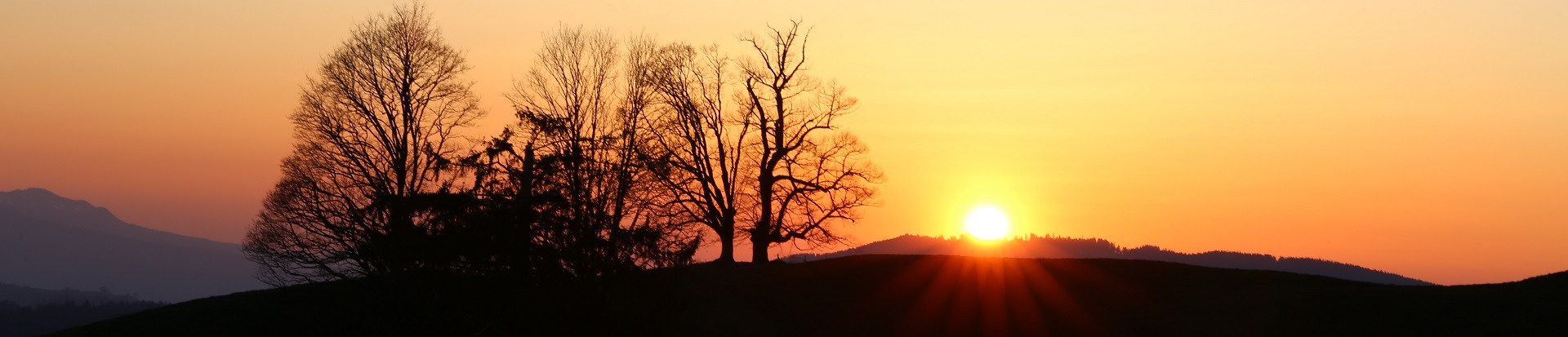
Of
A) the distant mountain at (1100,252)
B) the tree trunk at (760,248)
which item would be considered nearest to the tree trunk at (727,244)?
the tree trunk at (760,248)

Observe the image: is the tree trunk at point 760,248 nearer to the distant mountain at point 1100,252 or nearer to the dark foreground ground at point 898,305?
the dark foreground ground at point 898,305

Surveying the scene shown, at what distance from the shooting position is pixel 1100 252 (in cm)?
16938

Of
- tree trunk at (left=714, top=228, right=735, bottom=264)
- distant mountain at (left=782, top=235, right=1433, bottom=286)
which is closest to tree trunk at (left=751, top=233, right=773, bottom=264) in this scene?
tree trunk at (left=714, top=228, right=735, bottom=264)

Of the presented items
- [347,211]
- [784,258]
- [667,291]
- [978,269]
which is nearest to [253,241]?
[347,211]

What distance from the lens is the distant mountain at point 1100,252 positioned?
498 feet

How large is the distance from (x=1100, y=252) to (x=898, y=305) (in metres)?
133

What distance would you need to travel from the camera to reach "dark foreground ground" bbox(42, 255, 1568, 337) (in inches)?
1239

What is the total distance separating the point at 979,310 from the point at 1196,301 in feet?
23.9

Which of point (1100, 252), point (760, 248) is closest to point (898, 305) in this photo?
point (760, 248)

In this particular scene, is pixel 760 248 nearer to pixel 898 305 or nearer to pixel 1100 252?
pixel 898 305

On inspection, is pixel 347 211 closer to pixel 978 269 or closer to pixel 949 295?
pixel 949 295

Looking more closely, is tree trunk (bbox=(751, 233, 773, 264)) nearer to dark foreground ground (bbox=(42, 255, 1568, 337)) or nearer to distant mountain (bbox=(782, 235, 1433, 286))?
dark foreground ground (bbox=(42, 255, 1568, 337))

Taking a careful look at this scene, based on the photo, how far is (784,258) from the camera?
53500 millimetres

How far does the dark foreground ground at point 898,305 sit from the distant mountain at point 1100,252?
97.0m
